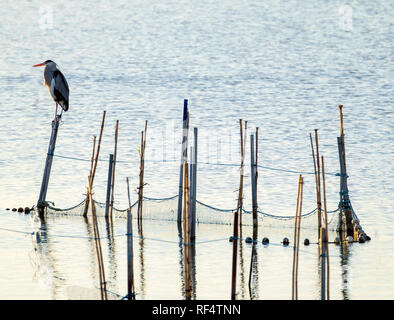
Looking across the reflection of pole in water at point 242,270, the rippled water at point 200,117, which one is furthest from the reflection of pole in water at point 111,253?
the reflection of pole in water at point 242,270

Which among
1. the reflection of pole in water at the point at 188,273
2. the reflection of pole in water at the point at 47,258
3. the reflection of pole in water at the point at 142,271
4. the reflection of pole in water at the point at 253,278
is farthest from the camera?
the reflection of pole in water at the point at 47,258

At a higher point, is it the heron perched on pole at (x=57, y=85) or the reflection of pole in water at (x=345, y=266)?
the heron perched on pole at (x=57, y=85)

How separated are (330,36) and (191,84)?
1526 centimetres

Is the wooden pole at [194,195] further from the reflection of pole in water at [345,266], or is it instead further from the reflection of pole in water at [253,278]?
the reflection of pole in water at [345,266]

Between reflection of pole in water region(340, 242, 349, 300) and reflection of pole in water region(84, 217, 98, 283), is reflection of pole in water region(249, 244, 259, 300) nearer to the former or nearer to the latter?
reflection of pole in water region(340, 242, 349, 300)

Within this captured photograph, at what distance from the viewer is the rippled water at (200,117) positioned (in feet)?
49.5

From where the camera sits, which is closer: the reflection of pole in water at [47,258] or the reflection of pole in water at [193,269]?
the reflection of pole in water at [193,269]

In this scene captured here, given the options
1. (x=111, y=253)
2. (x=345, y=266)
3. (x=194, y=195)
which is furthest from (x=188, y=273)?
(x=194, y=195)

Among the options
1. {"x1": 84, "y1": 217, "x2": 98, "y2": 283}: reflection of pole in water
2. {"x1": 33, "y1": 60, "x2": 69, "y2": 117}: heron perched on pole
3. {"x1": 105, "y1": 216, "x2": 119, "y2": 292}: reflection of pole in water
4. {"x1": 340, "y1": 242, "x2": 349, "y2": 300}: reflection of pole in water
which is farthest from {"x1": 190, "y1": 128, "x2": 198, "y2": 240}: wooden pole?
{"x1": 33, "y1": 60, "x2": 69, "y2": 117}: heron perched on pole

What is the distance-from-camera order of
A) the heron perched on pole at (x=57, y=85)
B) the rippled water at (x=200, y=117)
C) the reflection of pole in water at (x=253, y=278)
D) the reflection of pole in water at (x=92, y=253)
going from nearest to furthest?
1. the reflection of pole in water at (x=253, y=278)
2. the reflection of pole in water at (x=92, y=253)
3. the rippled water at (x=200, y=117)
4. the heron perched on pole at (x=57, y=85)

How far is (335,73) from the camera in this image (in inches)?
1763
